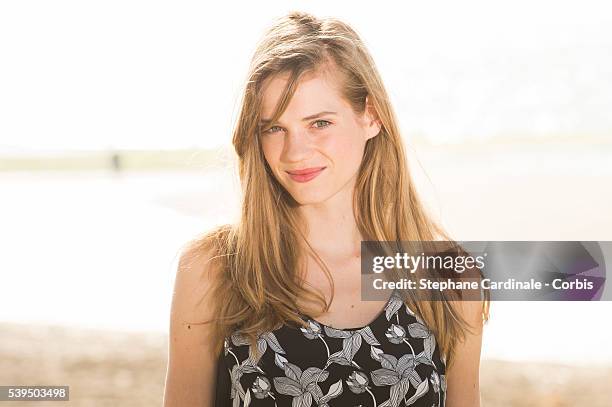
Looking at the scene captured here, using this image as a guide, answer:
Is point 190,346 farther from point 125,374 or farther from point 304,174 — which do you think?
point 125,374

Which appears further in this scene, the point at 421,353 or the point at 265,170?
the point at 265,170

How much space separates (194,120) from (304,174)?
10662 millimetres

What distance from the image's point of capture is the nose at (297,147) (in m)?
1.75

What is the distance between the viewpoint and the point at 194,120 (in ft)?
40.3

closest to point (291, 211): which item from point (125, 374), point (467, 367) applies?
point (467, 367)

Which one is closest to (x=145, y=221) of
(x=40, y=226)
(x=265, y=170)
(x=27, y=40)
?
(x=40, y=226)

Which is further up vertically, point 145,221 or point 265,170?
point 145,221

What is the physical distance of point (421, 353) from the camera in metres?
1.76

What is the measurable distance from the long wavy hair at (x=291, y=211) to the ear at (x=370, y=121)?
2 cm

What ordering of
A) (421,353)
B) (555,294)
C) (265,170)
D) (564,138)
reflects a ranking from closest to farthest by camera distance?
(421,353) < (265,170) < (555,294) < (564,138)

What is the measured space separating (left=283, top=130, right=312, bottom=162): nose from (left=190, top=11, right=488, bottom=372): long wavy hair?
5 centimetres

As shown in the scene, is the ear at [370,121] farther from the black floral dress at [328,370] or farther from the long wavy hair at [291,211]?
the black floral dress at [328,370]

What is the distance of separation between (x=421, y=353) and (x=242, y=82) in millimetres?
678

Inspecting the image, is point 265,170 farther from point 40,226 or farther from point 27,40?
point 27,40
